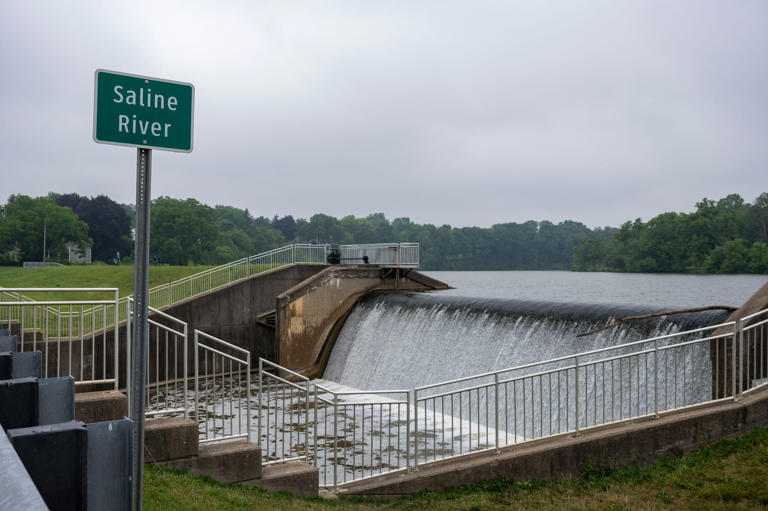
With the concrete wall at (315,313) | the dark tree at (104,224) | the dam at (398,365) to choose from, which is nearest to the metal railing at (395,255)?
the dam at (398,365)

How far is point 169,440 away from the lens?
6.82 m

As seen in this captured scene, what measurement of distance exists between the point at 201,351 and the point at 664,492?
18375 mm

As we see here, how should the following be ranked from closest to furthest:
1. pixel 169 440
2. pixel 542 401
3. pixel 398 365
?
pixel 169 440
pixel 542 401
pixel 398 365

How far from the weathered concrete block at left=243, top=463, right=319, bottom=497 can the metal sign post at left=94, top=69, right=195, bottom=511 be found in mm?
3874

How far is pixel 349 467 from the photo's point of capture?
11445 millimetres

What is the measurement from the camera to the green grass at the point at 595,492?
6242 millimetres

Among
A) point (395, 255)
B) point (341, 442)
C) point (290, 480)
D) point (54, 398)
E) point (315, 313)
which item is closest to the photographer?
point (54, 398)

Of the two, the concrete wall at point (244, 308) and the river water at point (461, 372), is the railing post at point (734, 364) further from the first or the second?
the concrete wall at point (244, 308)

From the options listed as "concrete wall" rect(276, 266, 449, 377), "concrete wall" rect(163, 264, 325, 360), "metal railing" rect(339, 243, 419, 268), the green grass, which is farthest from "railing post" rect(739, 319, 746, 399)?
"concrete wall" rect(163, 264, 325, 360)

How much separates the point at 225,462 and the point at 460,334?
39.2ft

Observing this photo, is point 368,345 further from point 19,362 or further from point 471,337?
point 19,362

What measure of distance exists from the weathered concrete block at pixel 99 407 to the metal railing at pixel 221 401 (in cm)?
81

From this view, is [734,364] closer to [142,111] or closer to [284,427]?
[284,427]

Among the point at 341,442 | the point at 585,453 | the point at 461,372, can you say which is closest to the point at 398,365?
the point at 461,372
